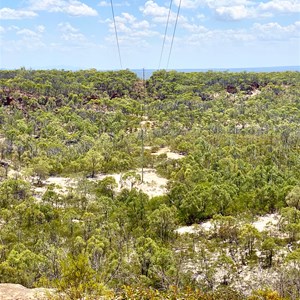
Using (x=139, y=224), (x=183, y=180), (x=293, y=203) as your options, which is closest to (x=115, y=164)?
(x=183, y=180)

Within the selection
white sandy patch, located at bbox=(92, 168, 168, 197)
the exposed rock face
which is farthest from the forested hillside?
the exposed rock face

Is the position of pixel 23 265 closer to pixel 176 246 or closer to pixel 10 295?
pixel 10 295

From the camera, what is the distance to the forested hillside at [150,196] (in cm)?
2139

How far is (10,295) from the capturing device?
13141 millimetres

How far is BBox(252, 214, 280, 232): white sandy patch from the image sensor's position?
103 feet

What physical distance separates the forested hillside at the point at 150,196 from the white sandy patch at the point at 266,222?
121 mm

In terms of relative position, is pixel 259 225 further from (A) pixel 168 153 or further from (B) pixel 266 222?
(A) pixel 168 153

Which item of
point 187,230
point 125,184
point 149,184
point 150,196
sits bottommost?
point 187,230

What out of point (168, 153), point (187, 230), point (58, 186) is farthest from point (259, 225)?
point (168, 153)

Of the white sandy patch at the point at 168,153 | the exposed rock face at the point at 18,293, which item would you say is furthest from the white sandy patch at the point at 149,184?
the exposed rock face at the point at 18,293

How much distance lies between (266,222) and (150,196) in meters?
12.6

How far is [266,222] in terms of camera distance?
3294cm

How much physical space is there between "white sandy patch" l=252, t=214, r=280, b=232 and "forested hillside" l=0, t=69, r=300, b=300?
121 mm

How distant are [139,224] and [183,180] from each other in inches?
485
